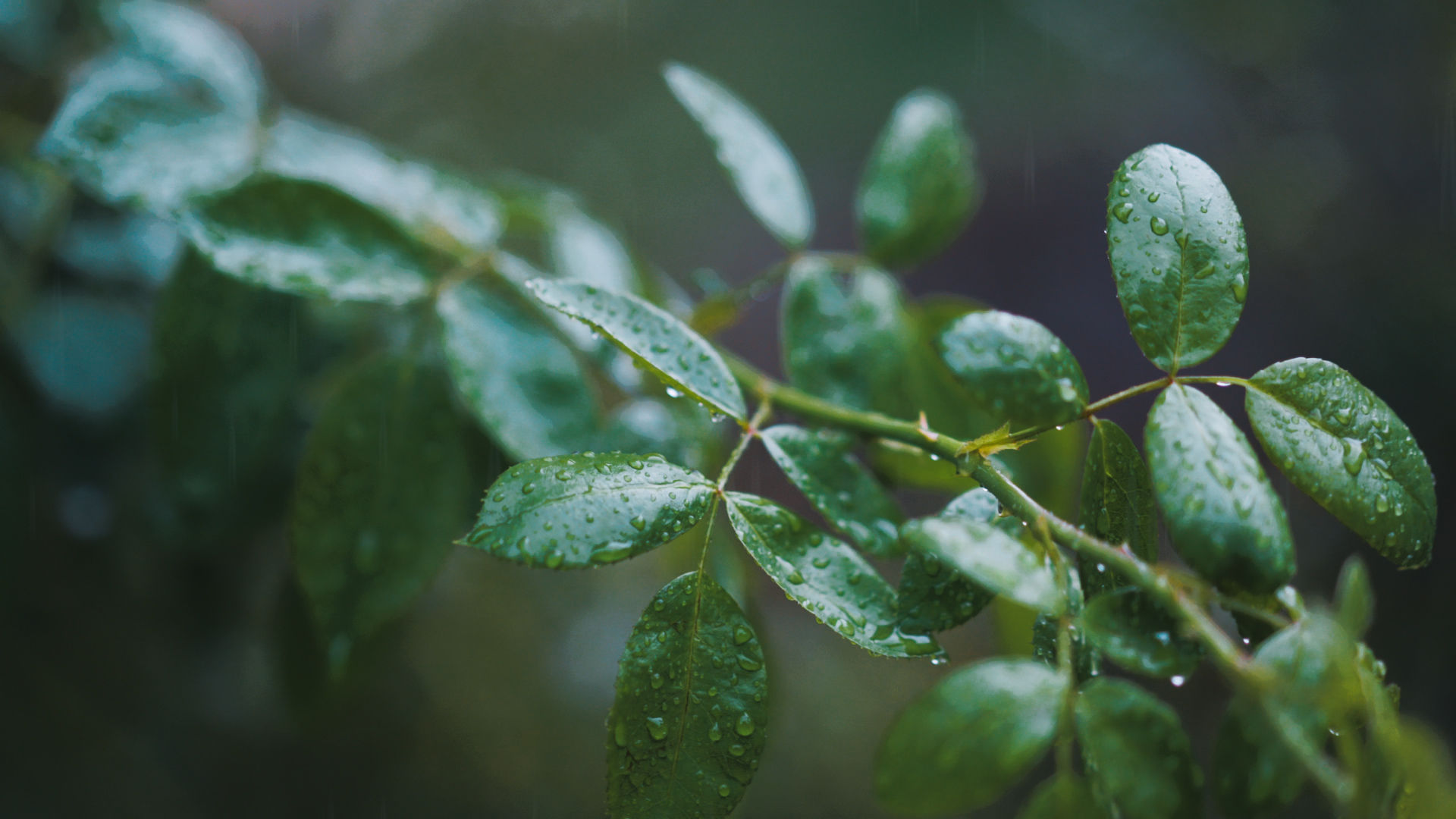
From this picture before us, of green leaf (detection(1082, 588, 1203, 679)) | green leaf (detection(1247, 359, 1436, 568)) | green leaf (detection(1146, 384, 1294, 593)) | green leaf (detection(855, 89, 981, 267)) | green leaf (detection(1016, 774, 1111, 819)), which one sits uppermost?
green leaf (detection(855, 89, 981, 267))

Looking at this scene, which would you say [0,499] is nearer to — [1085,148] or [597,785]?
[597,785]

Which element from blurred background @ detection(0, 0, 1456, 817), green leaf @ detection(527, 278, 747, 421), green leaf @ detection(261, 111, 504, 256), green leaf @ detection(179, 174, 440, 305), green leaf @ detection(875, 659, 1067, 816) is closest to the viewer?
green leaf @ detection(875, 659, 1067, 816)

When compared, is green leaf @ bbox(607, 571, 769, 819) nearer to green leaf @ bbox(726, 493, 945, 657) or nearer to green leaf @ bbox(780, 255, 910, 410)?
green leaf @ bbox(726, 493, 945, 657)

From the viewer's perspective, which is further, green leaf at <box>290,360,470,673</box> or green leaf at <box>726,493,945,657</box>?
green leaf at <box>290,360,470,673</box>

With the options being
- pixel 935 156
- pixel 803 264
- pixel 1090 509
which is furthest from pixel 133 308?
pixel 1090 509

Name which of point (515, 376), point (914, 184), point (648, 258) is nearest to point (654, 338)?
point (515, 376)

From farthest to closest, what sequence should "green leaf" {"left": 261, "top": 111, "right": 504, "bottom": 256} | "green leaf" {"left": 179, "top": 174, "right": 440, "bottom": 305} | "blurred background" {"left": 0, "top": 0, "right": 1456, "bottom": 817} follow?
"blurred background" {"left": 0, "top": 0, "right": 1456, "bottom": 817}, "green leaf" {"left": 261, "top": 111, "right": 504, "bottom": 256}, "green leaf" {"left": 179, "top": 174, "right": 440, "bottom": 305}

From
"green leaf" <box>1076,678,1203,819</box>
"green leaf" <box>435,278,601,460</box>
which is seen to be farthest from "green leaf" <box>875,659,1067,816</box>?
"green leaf" <box>435,278,601,460</box>
